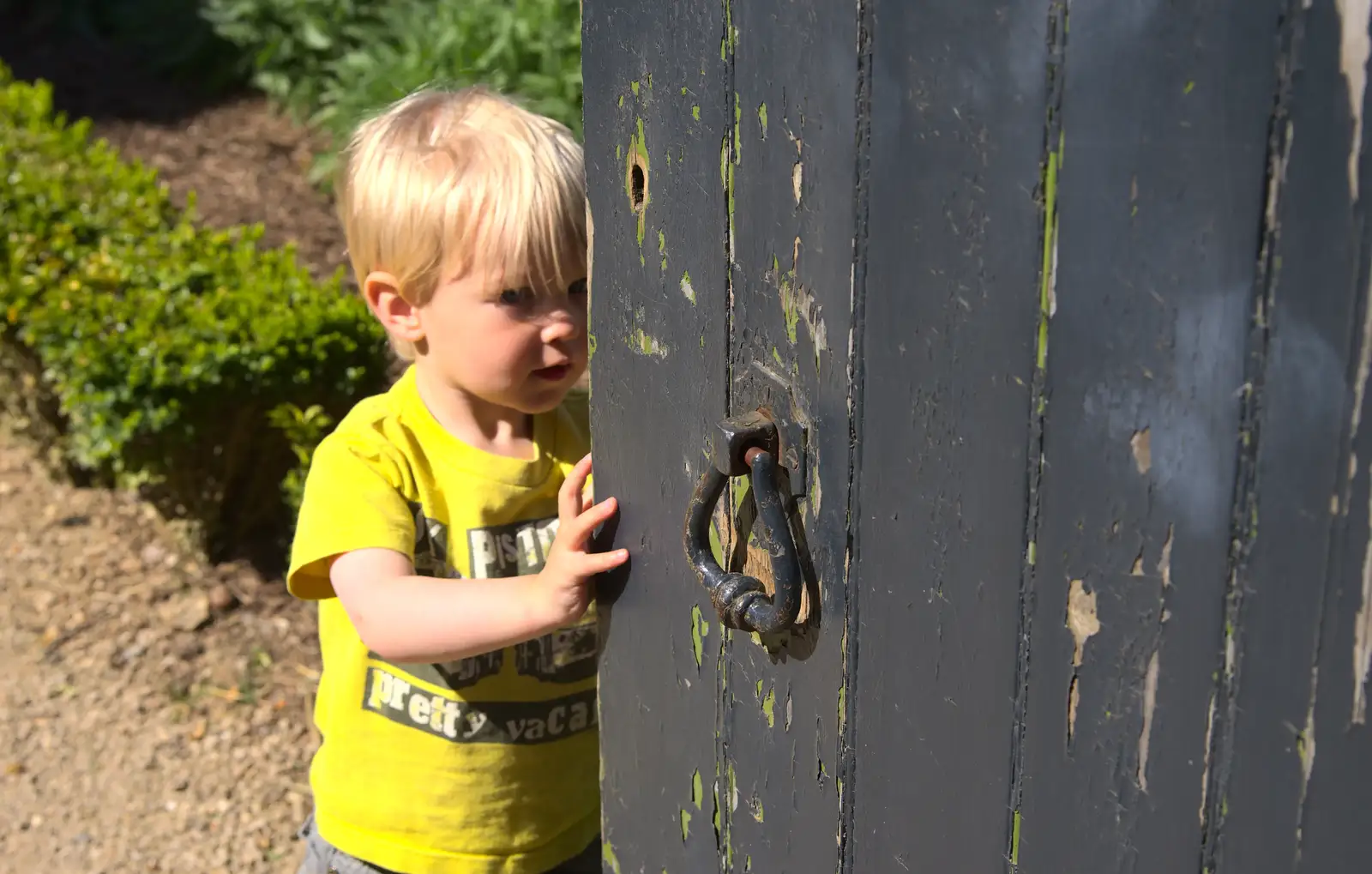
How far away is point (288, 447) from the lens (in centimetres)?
386

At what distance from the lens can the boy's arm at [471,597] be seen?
1.48 meters

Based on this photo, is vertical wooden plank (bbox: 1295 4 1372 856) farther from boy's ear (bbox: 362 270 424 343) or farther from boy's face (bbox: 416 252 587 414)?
boy's ear (bbox: 362 270 424 343)

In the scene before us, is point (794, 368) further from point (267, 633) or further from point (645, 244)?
point (267, 633)

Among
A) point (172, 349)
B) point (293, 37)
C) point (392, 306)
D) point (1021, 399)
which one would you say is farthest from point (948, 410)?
point (293, 37)

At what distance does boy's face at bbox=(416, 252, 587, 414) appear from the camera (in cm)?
173

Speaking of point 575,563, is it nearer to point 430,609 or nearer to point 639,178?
point 430,609

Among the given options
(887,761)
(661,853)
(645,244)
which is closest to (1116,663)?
(887,761)

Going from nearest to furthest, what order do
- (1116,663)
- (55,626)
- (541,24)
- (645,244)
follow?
1. (1116,663)
2. (645,244)
3. (55,626)
4. (541,24)

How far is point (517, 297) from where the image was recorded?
1730 millimetres

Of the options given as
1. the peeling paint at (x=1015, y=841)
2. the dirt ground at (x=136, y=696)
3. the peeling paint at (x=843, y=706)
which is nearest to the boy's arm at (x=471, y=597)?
the peeling paint at (x=843, y=706)

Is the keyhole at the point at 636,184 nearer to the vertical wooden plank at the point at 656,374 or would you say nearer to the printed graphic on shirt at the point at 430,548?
the vertical wooden plank at the point at 656,374

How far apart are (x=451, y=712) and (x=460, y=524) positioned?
275mm

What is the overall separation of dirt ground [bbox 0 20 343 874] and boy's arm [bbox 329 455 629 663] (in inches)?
65.0

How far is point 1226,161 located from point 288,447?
11.3 feet
